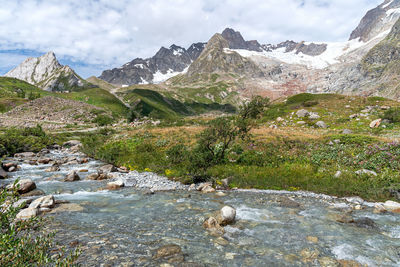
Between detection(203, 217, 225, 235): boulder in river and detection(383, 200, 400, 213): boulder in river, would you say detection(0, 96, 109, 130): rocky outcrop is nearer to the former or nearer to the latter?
→ detection(203, 217, 225, 235): boulder in river

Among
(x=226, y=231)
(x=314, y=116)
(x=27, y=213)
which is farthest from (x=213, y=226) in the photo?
(x=314, y=116)

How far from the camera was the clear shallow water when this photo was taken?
9.26m

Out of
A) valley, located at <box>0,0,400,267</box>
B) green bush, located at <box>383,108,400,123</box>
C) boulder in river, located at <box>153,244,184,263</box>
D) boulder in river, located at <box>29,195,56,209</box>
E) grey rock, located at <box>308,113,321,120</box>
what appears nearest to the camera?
boulder in river, located at <box>153,244,184,263</box>

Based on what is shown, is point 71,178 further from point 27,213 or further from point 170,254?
point 170,254

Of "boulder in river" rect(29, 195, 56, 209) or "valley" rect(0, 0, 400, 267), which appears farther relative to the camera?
"boulder in river" rect(29, 195, 56, 209)

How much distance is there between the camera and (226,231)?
11656mm

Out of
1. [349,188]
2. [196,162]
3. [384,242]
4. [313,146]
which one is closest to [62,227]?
[196,162]

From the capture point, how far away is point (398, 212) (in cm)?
1423

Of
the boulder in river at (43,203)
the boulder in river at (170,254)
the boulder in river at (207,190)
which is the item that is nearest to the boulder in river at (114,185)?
the boulder in river at (43,203)

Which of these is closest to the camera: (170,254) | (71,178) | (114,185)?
(170,254)

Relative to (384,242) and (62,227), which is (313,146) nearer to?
(384,242)

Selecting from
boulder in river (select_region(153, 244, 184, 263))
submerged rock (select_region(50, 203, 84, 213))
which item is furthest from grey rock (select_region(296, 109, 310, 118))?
submerged rock (select_region(50, 203, 84, 213))

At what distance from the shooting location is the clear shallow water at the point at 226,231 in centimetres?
926

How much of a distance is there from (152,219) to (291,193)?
12.3 m
